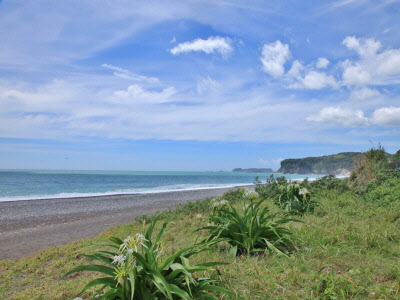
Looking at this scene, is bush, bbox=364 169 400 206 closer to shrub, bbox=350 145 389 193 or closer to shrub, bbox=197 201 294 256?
shrub, bbox=350 145 389 193

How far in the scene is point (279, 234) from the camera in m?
5.22

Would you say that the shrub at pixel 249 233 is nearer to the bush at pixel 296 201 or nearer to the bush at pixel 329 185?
the bush at pixel 296 201

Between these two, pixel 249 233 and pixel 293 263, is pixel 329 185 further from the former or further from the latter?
pixel 293 263

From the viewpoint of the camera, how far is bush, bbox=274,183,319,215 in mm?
7932

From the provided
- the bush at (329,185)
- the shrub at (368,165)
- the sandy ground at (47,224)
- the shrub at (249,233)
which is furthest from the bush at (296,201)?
the sandy ground at (47,224)

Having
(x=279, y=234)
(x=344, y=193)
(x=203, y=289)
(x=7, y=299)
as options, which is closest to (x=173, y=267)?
(x=203, y=289)

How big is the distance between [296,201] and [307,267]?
14.2ft

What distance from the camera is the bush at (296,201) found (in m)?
7.93

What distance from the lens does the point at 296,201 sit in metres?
8.28

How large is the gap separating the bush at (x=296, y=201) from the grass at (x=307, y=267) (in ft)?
1.14

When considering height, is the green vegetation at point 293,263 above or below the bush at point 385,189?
below

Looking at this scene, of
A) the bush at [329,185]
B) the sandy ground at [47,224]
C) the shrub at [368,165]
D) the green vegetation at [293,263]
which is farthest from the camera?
the shrub at [368,165]

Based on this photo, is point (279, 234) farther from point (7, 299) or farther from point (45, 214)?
point (45, 214)

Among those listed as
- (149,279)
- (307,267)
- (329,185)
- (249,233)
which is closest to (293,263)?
(307,267)
